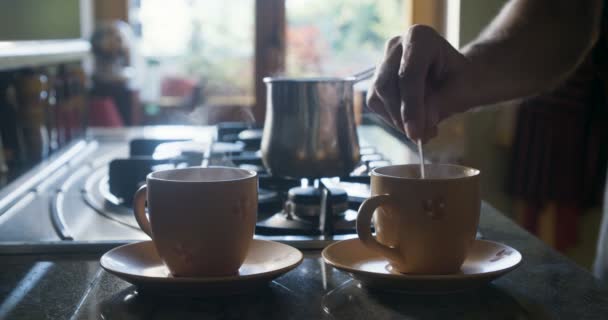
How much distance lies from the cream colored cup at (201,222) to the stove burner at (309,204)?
225mm

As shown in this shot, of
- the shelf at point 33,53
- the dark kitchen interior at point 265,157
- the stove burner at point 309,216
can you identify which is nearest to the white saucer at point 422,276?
the dark kitchen interior at point 265,157

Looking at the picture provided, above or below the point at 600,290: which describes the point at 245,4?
above

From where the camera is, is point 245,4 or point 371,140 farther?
point 245,4

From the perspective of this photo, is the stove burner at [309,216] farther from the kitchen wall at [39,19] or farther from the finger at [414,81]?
the kitchen wall at [39,19]

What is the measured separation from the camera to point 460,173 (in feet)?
2.17

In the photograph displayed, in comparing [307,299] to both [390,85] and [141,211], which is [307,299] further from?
[390,85]

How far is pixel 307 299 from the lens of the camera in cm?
59

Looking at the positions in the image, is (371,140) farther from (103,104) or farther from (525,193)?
(103,104)

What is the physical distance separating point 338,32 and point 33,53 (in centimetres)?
199

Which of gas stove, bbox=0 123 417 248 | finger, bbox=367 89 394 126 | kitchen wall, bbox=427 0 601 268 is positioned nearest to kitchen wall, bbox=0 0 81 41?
gas stove, bbox=0 123 417 248

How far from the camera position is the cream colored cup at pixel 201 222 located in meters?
0.59

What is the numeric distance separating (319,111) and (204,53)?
242cm

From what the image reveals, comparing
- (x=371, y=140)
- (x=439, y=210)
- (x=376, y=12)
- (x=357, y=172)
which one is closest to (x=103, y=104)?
(x=376, y=12)

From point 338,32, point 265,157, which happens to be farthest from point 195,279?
point 338,32
